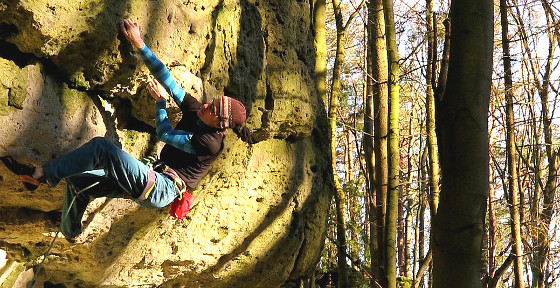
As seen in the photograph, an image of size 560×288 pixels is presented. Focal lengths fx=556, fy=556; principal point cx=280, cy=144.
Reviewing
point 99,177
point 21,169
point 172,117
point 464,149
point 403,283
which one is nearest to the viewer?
point 21,169

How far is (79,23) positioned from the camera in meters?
4.00

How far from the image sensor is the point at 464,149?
363cm

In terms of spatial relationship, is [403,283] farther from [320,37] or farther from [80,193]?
[80,193]

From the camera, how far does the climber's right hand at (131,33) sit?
418cm

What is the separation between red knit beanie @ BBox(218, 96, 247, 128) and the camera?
12.8 feet

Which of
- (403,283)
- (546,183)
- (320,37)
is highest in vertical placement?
(320,37)

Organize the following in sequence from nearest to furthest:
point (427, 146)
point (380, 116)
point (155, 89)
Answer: point (155, 89) < point (380, 116) < point (427, 146)

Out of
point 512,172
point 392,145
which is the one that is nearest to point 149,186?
point 392,145

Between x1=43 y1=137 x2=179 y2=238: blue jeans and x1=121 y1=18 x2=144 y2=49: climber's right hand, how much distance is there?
0.88 metres

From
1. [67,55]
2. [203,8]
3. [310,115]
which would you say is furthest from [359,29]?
[67,55]

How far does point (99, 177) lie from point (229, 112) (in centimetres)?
104

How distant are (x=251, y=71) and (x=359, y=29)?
14762 mm

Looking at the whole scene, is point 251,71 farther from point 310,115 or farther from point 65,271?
point 65,271

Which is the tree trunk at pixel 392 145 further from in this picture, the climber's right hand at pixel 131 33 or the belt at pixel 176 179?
the climber's right hand at pixel 131 33
